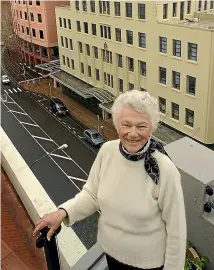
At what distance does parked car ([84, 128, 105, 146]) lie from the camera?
2630 centimetres

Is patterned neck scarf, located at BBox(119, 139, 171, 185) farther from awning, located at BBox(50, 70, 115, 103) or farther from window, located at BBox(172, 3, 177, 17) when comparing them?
awning, located at BBox(50, 70, 115, 103)

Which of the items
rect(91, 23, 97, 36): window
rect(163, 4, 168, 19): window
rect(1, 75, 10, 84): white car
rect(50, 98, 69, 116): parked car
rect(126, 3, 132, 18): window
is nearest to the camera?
rect(163, 4, 168, 19): window

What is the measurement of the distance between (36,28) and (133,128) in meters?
43.1

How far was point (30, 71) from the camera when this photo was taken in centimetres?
4512

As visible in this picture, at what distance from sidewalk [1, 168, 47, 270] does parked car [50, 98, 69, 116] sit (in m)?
26.1

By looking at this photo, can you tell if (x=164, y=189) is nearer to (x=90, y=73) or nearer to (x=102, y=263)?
(x=102, y=263)

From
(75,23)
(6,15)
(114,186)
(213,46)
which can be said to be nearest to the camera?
(114,186)

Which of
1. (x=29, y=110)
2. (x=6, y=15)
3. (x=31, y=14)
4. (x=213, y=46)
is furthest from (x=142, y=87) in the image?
(x=6, y=15)

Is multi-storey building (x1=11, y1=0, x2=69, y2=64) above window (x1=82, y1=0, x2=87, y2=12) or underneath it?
underneath

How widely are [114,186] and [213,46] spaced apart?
17681mm

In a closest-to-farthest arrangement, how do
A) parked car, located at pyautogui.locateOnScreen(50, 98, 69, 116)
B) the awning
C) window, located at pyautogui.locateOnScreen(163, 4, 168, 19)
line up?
window, located at pyautogui.locateOnScreen(163, 4, 168, 19), the awning, parked car, located at pyautogui.locateOnScreen(50, 98, 69, 116)

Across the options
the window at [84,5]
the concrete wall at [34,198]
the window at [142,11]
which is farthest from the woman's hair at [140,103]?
the window at [84,5]

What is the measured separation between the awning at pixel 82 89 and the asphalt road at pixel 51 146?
2.81m

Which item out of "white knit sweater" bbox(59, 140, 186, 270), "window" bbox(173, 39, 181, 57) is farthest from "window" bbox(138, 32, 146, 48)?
"white knit sweater" bbox(59, 140, 186, 270)
